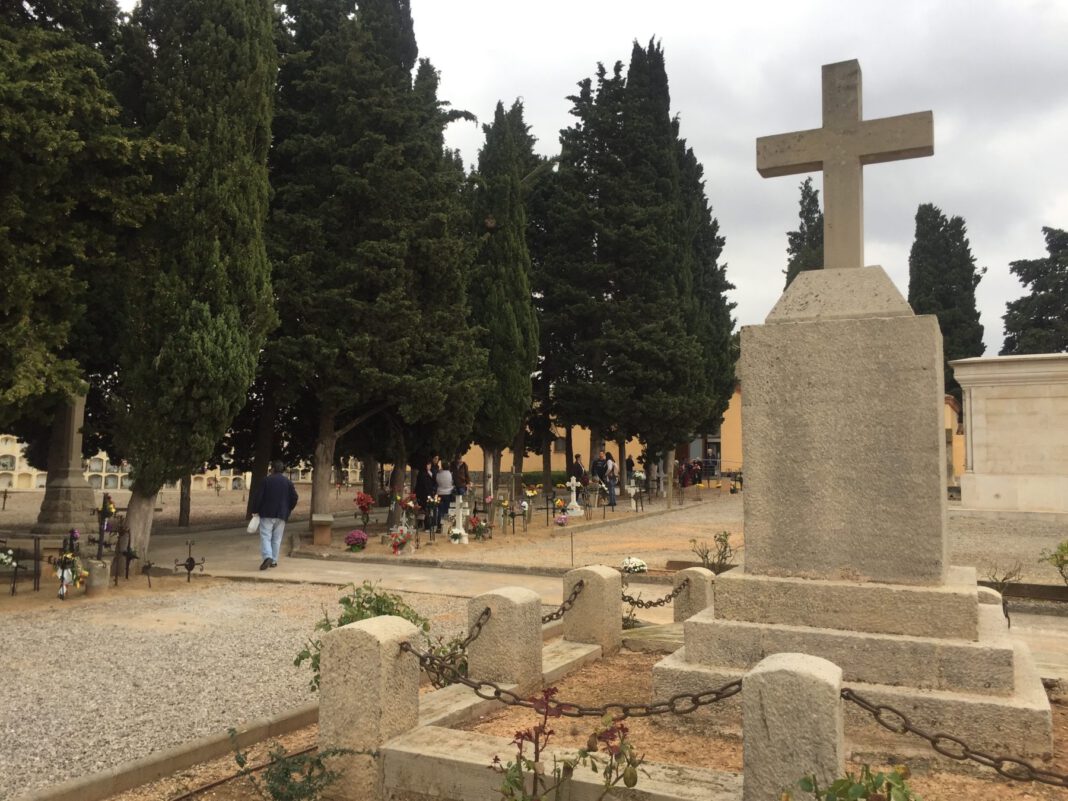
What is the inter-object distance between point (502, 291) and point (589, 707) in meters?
21.8

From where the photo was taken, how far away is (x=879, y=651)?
411 cm

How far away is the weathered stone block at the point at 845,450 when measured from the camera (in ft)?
14.1

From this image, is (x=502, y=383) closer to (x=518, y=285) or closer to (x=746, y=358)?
(x=518, y=285)

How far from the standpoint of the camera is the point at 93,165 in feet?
38.4

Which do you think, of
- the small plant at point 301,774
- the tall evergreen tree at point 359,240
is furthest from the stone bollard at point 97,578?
the small plant at point 301,774

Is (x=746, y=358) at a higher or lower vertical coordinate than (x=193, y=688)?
higher

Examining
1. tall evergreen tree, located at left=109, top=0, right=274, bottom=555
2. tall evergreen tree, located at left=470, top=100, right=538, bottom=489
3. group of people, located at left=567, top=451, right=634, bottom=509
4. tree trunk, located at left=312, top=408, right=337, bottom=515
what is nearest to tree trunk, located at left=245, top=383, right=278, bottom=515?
tree trunk, located at left=312, top=408, right=337, bottom=515

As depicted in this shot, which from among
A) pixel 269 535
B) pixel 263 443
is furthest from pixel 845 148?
pixel 263 443

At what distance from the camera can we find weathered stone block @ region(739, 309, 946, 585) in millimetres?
4301

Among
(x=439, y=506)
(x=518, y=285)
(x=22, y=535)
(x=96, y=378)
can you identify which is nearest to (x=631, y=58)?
(x=518, y=285)

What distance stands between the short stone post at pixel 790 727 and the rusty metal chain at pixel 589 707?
23 centimetres

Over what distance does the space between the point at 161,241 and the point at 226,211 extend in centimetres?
105

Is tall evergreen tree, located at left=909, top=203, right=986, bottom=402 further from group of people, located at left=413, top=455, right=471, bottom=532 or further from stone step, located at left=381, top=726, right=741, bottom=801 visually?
stone step, located at left=381, top=726, right=741, bottom=801

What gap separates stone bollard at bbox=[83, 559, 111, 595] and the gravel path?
0.36 meters
